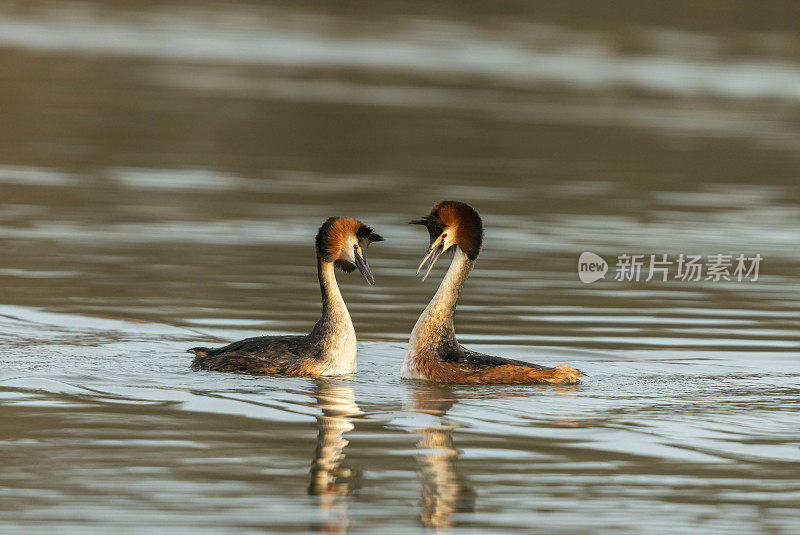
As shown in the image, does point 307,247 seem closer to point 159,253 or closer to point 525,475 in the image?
point 159,253

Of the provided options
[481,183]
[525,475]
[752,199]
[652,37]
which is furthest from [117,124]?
[652,37]

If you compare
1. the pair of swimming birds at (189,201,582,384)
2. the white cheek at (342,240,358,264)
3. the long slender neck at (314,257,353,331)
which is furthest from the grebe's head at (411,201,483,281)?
the long slender neck at (314,257,353,331)

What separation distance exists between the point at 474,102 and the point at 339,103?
4102mm

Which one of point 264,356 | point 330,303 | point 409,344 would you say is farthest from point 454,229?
point 264,356

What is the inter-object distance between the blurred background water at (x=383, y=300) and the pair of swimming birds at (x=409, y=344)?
0.61 feet

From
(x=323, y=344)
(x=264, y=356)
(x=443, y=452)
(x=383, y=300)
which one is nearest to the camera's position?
(x=443, y=452)

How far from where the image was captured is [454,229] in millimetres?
12680

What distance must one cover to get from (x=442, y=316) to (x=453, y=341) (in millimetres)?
249

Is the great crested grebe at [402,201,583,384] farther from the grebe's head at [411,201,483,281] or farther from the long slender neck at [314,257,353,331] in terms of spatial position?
the long slender neck at [314,257,353,331]

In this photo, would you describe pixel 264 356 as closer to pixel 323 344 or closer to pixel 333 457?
pixel 323 344

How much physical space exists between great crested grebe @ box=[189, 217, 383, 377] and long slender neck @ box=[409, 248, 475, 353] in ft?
1.70

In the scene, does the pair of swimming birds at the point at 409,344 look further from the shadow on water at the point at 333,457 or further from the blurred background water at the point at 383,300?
the shadow on water at the point at 333,457

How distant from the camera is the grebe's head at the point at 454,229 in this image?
41.2ft

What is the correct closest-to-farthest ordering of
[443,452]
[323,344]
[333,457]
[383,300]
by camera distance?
[333,457] → [443,452] → [323,344] → [383,300]
